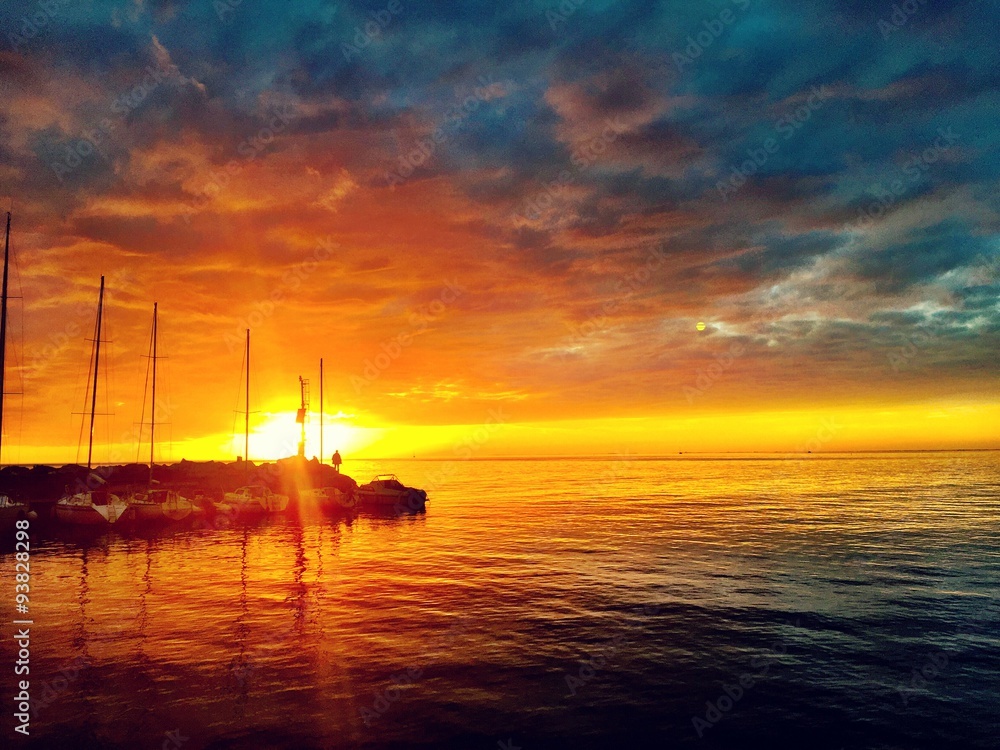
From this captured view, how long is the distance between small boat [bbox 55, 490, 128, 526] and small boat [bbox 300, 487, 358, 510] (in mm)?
20484

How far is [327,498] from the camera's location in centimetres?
7006

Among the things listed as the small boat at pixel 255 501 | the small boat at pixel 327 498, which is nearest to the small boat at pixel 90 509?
the small boat at pixel 255 501

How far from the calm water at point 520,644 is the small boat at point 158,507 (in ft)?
33.3

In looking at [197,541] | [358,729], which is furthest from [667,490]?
[358,729]

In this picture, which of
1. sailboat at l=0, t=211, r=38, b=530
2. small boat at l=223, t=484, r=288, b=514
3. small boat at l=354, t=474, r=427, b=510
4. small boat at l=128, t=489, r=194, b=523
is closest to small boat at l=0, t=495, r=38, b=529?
sailboat at l=0, t=211, r=38, b=530

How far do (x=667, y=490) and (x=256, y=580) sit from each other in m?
87.4

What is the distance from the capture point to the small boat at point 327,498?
6969 centimetres

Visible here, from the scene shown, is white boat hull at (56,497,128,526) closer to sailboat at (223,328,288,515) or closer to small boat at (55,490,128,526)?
small boat at (55,490,128,526)

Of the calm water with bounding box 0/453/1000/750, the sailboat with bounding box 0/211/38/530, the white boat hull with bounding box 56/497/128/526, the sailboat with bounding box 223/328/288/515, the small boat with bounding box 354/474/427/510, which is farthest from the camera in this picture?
the small boat with bounding box 354/474/427/510

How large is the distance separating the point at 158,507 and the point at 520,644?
48.6 meters

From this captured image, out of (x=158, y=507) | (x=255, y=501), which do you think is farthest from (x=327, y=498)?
(x=158, y=507)

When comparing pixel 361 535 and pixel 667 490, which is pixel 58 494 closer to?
pixel 361 535

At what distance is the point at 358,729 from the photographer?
14102mm

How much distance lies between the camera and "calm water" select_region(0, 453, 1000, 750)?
1433 cm
